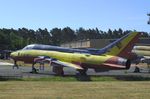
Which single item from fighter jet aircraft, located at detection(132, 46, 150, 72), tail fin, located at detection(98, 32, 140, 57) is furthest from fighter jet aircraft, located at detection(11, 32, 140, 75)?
fighter jet aircraft, located at detection(132, 46, 150, 72)

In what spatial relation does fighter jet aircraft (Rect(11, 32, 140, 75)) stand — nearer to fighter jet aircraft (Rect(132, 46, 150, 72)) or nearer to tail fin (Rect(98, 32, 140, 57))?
tail fin (Rect(98, 32, 140, 57))

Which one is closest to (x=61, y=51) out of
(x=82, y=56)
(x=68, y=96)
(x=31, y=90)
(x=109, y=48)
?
(x=82, y=56)

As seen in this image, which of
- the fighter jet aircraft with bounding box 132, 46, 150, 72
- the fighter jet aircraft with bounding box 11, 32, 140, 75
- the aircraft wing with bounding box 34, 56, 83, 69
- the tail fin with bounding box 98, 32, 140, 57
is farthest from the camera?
the fighter jet aircraft with bounding box 132, 46, 150, 72

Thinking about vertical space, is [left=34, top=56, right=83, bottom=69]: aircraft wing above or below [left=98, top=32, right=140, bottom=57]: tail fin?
below

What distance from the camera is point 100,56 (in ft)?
144

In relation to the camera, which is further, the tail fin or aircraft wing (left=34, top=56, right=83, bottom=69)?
aircraft wing (left=34, top=56, right=83, bottom=69)

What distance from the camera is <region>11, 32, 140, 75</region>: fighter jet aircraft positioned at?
42438mm

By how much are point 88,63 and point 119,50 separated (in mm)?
3625

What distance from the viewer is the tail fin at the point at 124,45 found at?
1662 inches

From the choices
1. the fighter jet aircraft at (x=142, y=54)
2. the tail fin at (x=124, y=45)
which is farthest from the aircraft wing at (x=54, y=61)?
the fighter jet aircraft at (x=142, y=54)

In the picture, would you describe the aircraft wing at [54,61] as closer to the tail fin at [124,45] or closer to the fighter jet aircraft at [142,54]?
the tail fin at [124,45]

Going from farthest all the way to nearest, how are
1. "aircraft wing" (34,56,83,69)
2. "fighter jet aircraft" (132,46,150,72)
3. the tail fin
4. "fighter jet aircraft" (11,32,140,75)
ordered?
"fighter jet aircraft" (132,46,150,72), "aircraft wing" (34,56,83,69), "fighter jet aircraft" (11,32,140,75), the tail fin

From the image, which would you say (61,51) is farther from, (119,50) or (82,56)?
(119,50)

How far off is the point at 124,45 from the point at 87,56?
4.21 meters
